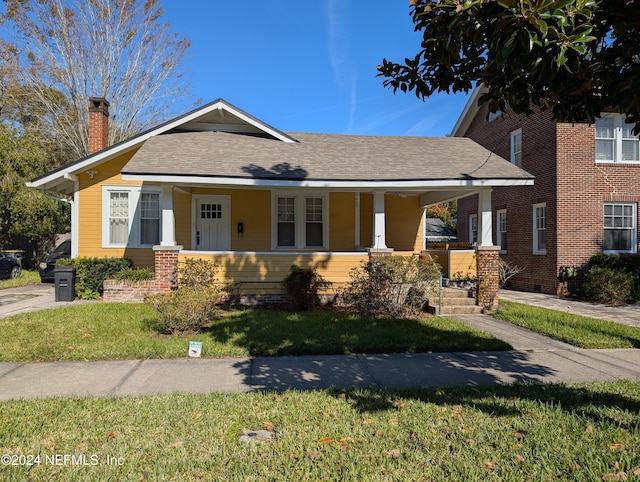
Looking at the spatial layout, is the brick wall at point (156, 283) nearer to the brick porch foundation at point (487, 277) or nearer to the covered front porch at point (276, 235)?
the covered front porch at point (276, 235)

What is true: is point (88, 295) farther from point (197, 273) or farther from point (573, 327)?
point (573, 327)

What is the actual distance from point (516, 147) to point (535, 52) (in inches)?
632

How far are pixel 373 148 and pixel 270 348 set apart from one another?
865 cm

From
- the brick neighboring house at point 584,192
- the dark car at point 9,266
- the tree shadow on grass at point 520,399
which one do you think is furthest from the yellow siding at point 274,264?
the dark car at point 9,266

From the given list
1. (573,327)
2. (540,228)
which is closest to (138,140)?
(573,327)

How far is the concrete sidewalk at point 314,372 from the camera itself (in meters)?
4.96

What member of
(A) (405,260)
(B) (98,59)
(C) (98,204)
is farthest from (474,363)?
(B) (98,59)

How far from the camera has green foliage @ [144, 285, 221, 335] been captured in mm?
7227

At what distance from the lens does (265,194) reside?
13039 millimetres

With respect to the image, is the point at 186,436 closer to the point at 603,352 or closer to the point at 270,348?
the point at 270,348

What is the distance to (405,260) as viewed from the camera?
31.6ft

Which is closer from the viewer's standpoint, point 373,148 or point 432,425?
point 432,425

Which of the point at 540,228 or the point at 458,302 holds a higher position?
the point at 540,228

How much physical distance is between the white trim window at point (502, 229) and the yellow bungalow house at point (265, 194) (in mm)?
→ 5257
